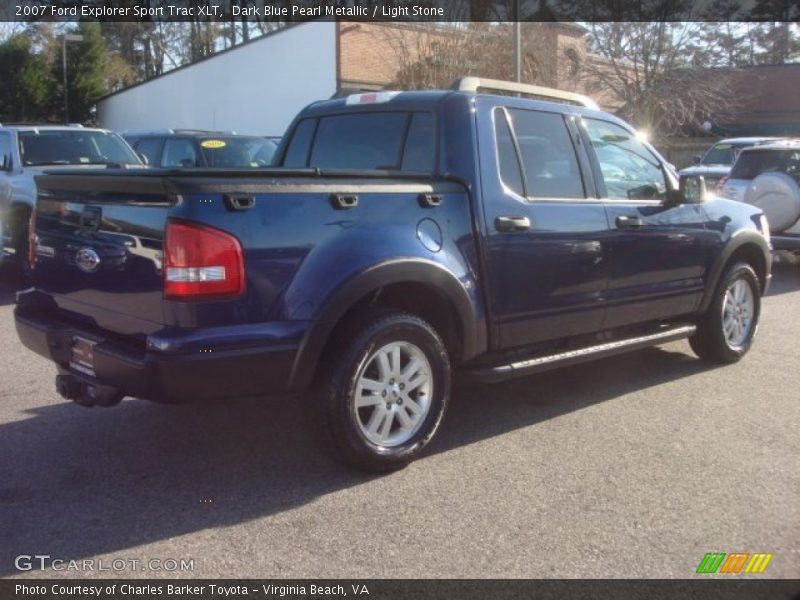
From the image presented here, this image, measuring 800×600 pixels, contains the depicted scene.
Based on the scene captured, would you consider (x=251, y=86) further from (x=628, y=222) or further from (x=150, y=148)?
(x=628, y=222)

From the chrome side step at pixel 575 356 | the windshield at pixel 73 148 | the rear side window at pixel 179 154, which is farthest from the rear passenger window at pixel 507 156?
the rear side window at pixel 179 154

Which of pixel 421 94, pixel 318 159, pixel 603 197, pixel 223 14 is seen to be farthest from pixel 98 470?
pixel 223 14

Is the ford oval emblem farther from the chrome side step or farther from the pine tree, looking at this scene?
the pine tree

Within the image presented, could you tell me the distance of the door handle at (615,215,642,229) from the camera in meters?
5.40

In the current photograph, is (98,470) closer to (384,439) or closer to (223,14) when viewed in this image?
(384,439)

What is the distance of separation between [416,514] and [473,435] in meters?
1.18

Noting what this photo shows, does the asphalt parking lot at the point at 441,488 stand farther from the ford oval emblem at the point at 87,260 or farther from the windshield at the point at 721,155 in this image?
the windshield at the point at 721,155

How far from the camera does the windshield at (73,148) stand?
10.5 metres

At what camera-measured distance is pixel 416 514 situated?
3875 millimetres

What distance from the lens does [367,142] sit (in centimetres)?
518

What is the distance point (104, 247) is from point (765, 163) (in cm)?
1054

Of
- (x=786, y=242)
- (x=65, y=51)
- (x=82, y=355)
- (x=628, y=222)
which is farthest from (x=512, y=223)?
(x=65, y=51)

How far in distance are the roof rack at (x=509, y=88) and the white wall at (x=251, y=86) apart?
20.8 metres

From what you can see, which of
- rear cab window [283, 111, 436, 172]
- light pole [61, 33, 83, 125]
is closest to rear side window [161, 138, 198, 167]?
rear cab window [283, 111, 436, 172]
